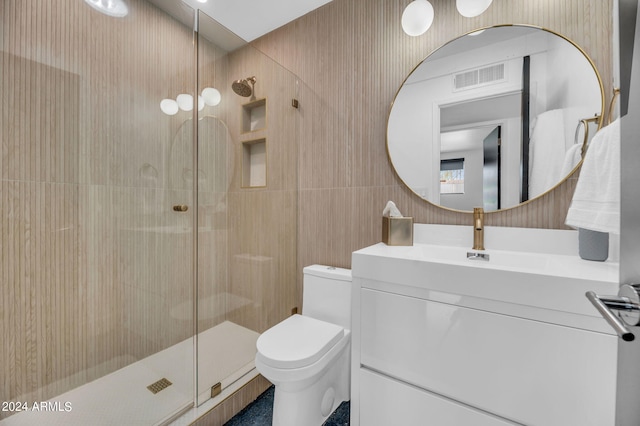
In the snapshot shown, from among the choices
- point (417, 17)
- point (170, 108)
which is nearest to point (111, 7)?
point (170, 108)

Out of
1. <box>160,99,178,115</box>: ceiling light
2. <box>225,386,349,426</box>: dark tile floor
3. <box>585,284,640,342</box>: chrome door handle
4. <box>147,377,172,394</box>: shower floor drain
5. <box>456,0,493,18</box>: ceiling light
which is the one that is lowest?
<box>225,386,349,426</box>: dark tile floor

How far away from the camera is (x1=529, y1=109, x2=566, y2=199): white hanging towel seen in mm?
1163

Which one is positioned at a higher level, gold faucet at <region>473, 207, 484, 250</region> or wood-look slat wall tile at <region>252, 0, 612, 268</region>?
wood-look slat wall tile at <region>252, 0, 612, 268</region>

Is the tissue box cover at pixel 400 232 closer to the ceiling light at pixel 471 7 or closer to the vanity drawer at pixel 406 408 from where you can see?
the vanity drawer at pixel 406 408

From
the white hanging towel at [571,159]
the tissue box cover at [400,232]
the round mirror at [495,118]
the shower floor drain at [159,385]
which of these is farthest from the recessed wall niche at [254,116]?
the white hanging towel at [571,159]

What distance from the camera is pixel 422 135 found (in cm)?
146

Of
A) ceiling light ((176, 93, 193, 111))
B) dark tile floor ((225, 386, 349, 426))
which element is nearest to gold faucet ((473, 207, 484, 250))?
dark tile floor ((225, 386, 349, 426))

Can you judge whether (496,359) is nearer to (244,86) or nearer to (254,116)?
(254,116)

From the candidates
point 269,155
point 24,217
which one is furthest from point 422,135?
point 24,217

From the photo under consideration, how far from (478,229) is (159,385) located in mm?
1797

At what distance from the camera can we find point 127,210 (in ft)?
4.60

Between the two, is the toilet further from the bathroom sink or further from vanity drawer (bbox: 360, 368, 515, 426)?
the bathroom sink

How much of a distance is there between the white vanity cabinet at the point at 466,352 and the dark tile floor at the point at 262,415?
212mm

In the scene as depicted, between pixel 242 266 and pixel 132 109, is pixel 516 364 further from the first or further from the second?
pixel 132 109
